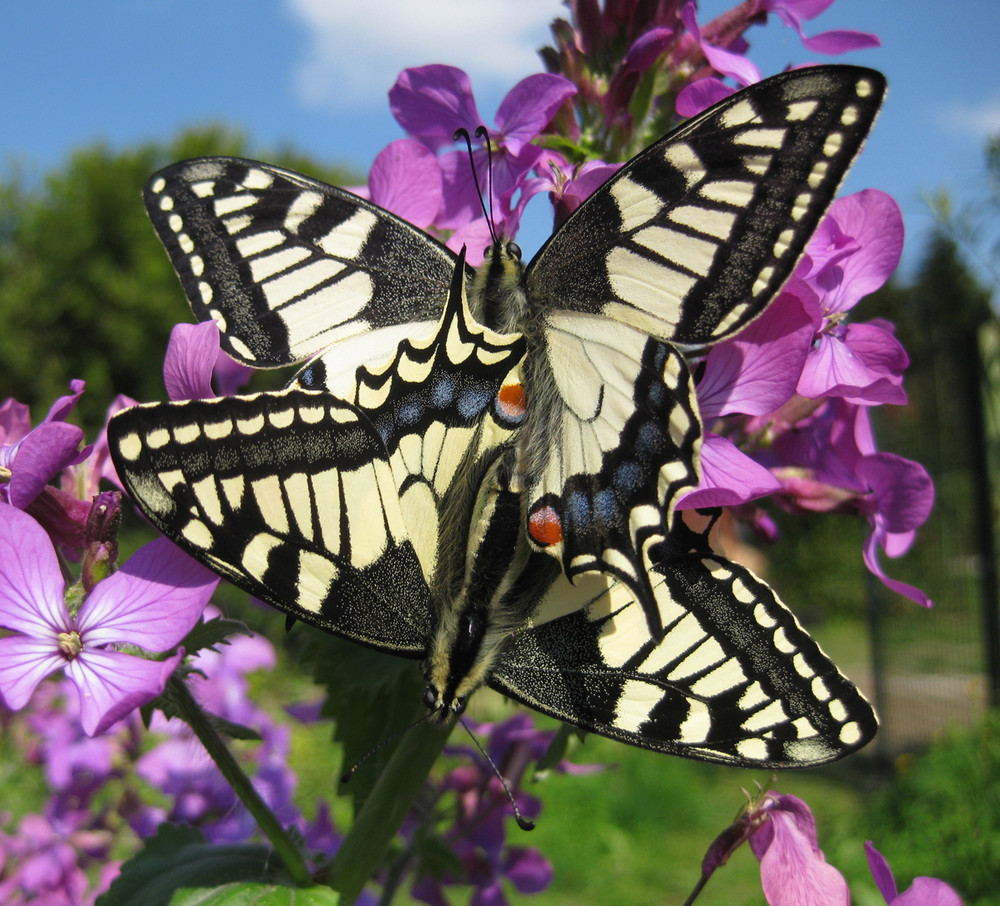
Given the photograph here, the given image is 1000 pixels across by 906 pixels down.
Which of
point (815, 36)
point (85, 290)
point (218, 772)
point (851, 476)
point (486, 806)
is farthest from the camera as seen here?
point (85, 290)

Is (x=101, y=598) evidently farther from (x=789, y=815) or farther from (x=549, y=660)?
(x=789, y=815)

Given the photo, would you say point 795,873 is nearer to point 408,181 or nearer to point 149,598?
point 149,598

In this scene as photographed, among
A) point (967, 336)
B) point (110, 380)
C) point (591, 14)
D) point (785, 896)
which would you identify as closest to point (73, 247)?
point (110, 380)

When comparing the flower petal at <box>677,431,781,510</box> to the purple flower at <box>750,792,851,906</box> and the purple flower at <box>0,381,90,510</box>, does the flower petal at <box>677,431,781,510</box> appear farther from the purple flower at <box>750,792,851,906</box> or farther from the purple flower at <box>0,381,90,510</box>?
the purple flower at <box>0,381,90,510</box>

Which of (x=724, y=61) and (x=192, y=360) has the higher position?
(x=724, y=61)

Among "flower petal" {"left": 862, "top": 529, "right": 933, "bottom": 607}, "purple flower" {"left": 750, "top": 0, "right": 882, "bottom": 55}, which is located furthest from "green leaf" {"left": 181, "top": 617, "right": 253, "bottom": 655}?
"purple flower" {"left": 750, "top": 0, "right": 882, "bottom": 55}

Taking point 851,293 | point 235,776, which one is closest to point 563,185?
point 851,293
